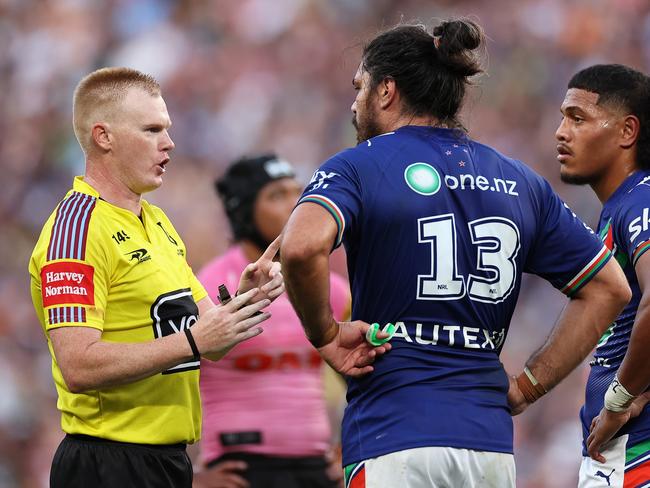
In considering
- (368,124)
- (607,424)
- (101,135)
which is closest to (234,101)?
(101,135)

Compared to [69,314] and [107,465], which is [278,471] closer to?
[107,465]

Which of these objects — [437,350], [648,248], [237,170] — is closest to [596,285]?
[648,248]

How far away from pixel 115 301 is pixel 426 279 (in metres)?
1.16

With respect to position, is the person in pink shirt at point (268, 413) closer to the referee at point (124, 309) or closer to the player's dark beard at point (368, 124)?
the referee at point (124, 309)

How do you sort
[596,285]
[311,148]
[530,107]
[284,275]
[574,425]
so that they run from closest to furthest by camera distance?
[284,275] → [596,285] → [574,425] → [530,107] → [311,148]

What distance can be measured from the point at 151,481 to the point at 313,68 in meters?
8.97

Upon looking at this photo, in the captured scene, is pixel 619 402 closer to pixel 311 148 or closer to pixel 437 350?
pixel 437 350

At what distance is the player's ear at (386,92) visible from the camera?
3975 millimetres

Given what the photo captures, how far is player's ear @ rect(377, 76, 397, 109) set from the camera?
3.97m

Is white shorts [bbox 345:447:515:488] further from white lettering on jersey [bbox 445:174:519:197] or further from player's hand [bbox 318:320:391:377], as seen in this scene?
white lettering on jersey [bbox 445:174:519:197]

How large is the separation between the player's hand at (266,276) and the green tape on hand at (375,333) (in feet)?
1.63

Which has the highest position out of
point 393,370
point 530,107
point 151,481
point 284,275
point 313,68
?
point 313,68

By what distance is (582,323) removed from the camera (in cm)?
405

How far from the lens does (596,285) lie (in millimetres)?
4039
